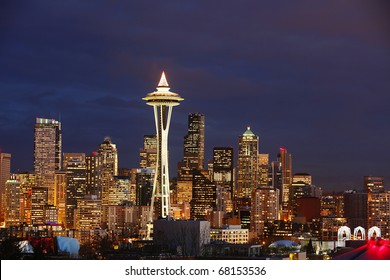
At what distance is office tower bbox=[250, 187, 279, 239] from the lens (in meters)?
37.1

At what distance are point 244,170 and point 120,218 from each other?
7325 mm

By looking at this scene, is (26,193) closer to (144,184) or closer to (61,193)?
(61,193)

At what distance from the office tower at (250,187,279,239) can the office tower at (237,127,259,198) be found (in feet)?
8.72

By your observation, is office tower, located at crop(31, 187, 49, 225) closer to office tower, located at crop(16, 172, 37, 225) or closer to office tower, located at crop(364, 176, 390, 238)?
office tower, located at crop(16, 172, 37, 225)

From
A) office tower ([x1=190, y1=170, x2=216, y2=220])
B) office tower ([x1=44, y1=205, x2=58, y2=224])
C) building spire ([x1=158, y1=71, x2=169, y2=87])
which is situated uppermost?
building spire ([x1=158, y1=71, x2=169, y2=87])

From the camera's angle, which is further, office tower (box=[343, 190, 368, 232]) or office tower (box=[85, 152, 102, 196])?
office tower (box=[85, 152, 102, 196])

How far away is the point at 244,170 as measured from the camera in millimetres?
43062

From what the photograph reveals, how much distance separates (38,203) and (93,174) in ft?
14.1

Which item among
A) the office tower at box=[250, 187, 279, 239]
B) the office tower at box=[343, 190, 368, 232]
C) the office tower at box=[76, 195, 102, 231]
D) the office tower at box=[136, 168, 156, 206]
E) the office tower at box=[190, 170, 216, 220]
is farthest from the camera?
the office tower at box=[136, 168, 156, 206]

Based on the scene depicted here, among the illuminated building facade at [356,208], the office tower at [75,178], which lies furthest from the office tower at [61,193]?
the illuminated building facade at [356,208]

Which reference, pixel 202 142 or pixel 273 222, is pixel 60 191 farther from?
pixel 273 222

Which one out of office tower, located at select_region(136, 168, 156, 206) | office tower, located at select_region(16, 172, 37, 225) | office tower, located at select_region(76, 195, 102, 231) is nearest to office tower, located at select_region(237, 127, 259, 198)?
office tower, located at select_region(136, 168, 156, 206)

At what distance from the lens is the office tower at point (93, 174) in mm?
42969
